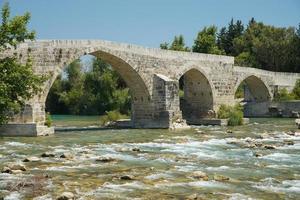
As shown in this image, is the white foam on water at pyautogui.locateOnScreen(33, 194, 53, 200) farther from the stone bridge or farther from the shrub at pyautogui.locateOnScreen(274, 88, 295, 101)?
the shrub at pyautogui.locateOnScreen(274, 88, 295, 101)

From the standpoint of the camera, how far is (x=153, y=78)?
25422 mm

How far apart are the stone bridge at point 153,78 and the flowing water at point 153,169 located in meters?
2.76

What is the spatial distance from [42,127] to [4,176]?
382 inches

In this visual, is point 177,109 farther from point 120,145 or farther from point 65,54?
point 120,145

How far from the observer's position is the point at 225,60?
31234 mm

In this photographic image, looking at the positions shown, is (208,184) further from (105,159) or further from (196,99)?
(196,99)

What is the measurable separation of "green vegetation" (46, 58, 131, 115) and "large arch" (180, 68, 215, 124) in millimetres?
13056

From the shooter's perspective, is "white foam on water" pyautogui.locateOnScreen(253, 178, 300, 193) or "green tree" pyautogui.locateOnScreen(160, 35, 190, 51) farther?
"green tree" pyautogui.locateOnScreen(160, 35, 190, 51)

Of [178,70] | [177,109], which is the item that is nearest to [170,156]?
[177,109]

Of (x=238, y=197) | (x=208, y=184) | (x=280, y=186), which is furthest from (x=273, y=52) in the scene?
(x=238, y=197)

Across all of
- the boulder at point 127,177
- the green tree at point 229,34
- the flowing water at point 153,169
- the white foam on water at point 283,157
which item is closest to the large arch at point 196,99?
the flowing water at point 153,169

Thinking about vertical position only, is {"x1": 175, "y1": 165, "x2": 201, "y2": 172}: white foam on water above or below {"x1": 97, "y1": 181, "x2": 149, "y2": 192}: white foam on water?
above

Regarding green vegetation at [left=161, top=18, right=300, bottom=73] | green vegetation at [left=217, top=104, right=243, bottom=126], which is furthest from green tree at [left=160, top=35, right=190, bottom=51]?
green vegetation at [left=217, top=104, right=243, bottom=126]

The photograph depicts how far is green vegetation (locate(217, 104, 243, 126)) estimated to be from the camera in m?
27.5
